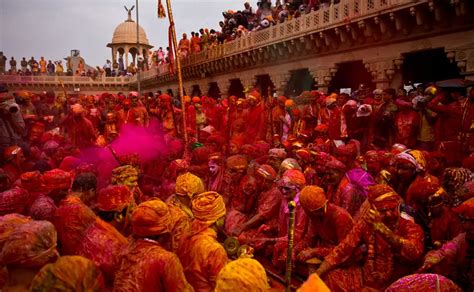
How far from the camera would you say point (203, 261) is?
3408mm

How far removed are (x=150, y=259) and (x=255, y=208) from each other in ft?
11.2

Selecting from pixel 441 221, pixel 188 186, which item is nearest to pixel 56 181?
pixel 188 186

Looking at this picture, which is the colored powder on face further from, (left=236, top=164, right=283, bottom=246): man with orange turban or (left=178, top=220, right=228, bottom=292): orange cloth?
(left=178, top=220, right=228, bottom=292): orange cloth

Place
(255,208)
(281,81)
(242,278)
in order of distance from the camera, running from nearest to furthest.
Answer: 1. (242,278)
2. (255,208)
3. (281,81)

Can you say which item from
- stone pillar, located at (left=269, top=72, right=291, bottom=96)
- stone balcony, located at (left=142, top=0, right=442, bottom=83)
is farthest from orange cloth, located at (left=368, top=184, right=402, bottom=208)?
stone pillar, located at (left=269, top=72, right=291, bottom=96)

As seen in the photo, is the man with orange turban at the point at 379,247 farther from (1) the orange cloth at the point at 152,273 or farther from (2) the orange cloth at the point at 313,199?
(1) the orange cloth at the point at 152,273

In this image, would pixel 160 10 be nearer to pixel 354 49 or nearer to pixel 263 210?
pixel 263 210

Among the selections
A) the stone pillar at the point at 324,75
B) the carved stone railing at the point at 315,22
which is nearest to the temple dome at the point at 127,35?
the carved stone railing at the point at 315,22

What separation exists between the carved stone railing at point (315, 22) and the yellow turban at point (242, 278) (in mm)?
11357

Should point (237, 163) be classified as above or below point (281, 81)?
below

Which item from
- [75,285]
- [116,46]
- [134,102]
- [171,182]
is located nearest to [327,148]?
[171,182]

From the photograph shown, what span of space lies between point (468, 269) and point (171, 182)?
16.3ft

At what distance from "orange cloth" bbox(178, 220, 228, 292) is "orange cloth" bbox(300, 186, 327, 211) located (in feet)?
3.56

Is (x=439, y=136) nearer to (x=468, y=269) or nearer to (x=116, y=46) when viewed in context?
(x=468, y=269)
